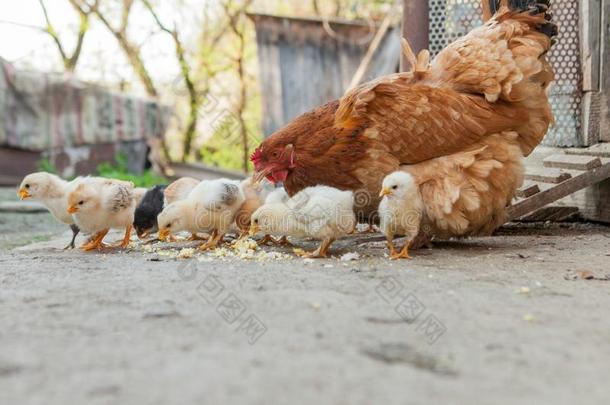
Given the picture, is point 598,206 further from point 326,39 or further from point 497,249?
point 326,39

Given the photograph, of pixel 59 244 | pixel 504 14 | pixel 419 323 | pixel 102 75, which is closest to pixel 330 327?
pixel 419 323

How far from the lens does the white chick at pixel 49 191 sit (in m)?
4.28

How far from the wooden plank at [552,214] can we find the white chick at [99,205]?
10.7 ft

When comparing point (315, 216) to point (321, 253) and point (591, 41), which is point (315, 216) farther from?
point (591, 41)

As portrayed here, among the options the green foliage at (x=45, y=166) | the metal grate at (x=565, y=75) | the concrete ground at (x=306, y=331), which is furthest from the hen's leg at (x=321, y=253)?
the green foliage at (x=45, y=166)

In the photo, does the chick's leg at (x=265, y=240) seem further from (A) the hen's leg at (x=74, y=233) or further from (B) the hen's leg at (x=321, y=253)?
(A) the hen's leg at (x=74, y=233)

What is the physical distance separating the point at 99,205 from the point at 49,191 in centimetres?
43

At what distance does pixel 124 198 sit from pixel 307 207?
4.29ft

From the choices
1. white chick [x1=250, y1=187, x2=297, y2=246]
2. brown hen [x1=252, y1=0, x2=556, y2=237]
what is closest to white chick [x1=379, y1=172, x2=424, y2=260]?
brown hen [x1=252, y1=0, x2=556, y2=237]

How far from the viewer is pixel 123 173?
10039 millimetres

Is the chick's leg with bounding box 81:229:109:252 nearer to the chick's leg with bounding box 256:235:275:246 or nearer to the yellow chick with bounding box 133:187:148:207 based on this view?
the yellow chick with bounding box 133:187:148:207

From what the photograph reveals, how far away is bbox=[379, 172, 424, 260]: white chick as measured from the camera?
364 cm

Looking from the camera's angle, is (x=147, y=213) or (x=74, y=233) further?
(x=147, y=213)

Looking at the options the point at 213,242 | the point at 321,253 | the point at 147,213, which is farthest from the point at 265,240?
the point at 147,213
